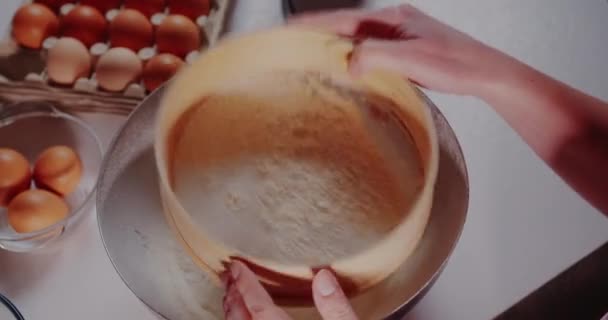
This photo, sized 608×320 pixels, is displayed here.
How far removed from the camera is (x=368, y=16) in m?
0.63

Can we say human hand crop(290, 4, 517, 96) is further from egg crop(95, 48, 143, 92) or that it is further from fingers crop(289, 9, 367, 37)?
egg crop(95, 48, 143, 92)

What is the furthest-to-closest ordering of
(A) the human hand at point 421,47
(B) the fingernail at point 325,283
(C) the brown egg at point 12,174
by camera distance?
(C) the brown egg at point 12,174, (A) the human hand at point 421,47, (B) the fingernail at point 325,283

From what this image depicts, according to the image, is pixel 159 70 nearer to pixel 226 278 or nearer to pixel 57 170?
pixel 57 170

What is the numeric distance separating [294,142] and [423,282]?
0.18 meters

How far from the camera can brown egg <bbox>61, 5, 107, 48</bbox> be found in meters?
0.80

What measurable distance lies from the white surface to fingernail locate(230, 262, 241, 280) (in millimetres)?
195

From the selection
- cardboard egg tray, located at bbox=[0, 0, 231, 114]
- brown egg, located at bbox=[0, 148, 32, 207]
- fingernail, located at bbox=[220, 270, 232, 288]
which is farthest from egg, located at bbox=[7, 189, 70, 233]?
fingernail, located at bbox=[220, 270, 232, 288]

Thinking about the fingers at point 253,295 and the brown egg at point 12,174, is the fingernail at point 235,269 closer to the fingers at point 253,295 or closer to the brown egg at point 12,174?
the fingers at point 253,295

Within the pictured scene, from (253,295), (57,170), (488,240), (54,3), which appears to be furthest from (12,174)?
(488,240)

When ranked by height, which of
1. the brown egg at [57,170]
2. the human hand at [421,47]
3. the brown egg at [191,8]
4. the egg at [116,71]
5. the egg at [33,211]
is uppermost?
the human hand at [421,47]

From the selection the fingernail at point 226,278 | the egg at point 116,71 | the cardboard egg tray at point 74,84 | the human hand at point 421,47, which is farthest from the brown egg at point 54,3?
the fingernail at point 226,278

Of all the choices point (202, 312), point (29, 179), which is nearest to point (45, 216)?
point (29, 179)

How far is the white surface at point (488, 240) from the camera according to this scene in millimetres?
676

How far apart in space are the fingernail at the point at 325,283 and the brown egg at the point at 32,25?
0.51 metres
